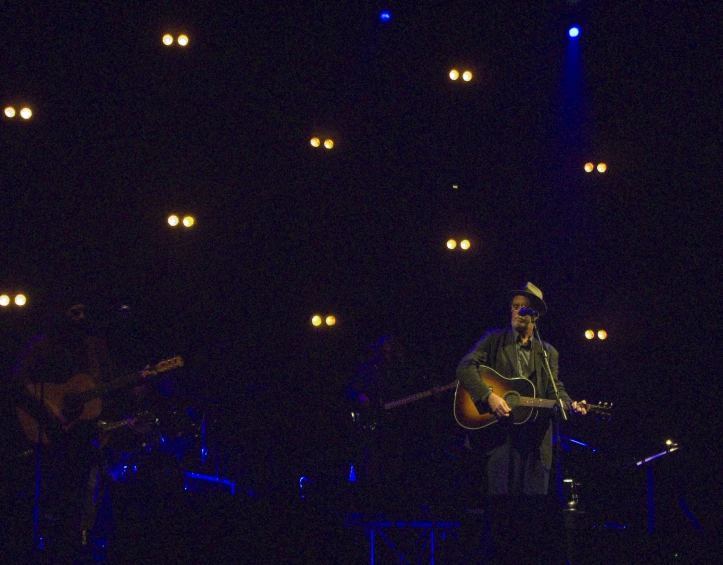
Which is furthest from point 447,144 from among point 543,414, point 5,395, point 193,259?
point 5,395

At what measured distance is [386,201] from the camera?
8.02 meters

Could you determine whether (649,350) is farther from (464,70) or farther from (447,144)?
(464,70)

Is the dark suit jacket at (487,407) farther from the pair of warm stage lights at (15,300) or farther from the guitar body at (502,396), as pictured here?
the pair of warm stage lights at (15,300)

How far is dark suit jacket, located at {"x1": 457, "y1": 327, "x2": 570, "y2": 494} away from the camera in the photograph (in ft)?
18.5

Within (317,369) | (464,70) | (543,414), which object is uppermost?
(464,70)

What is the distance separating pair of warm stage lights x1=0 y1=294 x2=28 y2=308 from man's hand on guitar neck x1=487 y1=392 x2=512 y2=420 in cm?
417

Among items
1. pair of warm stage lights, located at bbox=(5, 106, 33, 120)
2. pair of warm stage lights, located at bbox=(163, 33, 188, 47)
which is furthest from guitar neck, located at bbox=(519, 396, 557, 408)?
pair of warm stage lights, located at bbox=(5, 106, 33, 120)

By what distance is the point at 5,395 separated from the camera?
22.3 feet

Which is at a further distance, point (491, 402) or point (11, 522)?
point (11, 522)

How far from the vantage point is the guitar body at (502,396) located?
569 centimetres

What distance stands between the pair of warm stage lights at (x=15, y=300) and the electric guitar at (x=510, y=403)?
3.88m

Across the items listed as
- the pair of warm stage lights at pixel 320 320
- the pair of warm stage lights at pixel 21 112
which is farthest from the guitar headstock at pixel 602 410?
the pair of warm stage lights at pixel 21 112

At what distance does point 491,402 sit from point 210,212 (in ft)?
11.3

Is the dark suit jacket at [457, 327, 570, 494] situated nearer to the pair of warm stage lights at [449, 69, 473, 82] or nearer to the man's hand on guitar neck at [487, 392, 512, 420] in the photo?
the man's hand on guitar neck at [487, 392, 512, 420]
